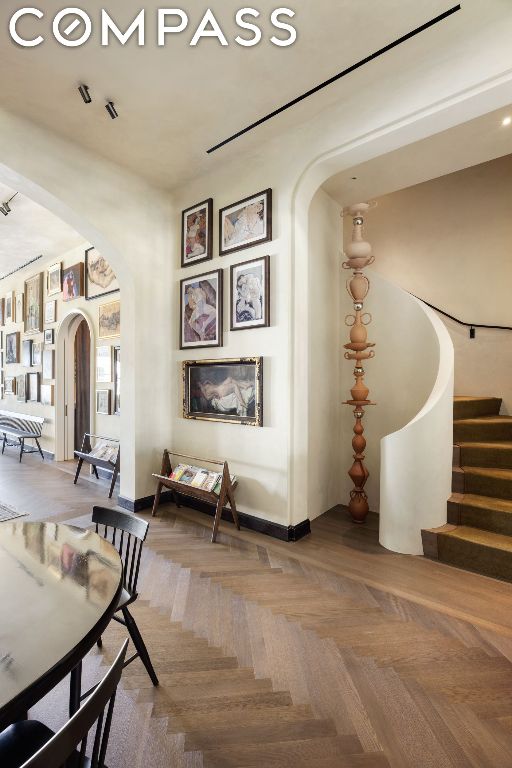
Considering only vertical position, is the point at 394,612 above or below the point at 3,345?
below

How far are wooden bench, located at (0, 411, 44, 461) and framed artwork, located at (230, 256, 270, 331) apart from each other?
520 cm

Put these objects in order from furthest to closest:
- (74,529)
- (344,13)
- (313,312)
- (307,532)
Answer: (313,312) < (307,532) < (344,13) < (74,529)

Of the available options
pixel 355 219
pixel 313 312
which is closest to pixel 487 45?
pixel 355 219

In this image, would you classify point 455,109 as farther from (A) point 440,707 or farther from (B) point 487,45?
(A) point 440,707

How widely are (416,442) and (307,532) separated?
1.36 metres

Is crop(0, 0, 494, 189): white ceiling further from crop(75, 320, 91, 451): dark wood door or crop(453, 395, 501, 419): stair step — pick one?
crop(75, 320, 91, 451): dark wood door

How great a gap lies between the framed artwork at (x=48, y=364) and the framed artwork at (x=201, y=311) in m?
3.86

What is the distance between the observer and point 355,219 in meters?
4.05

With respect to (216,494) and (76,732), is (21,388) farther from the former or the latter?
(76,732)

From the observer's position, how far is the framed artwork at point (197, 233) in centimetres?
415

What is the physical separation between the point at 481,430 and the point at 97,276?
5.70 metres

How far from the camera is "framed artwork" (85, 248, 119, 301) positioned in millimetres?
5816

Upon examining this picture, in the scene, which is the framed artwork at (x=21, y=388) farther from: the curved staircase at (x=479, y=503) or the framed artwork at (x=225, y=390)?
the curved staircase at (x=479, y=503)

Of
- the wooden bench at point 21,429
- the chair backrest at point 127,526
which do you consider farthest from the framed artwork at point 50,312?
the chair backrest at point 127,526
